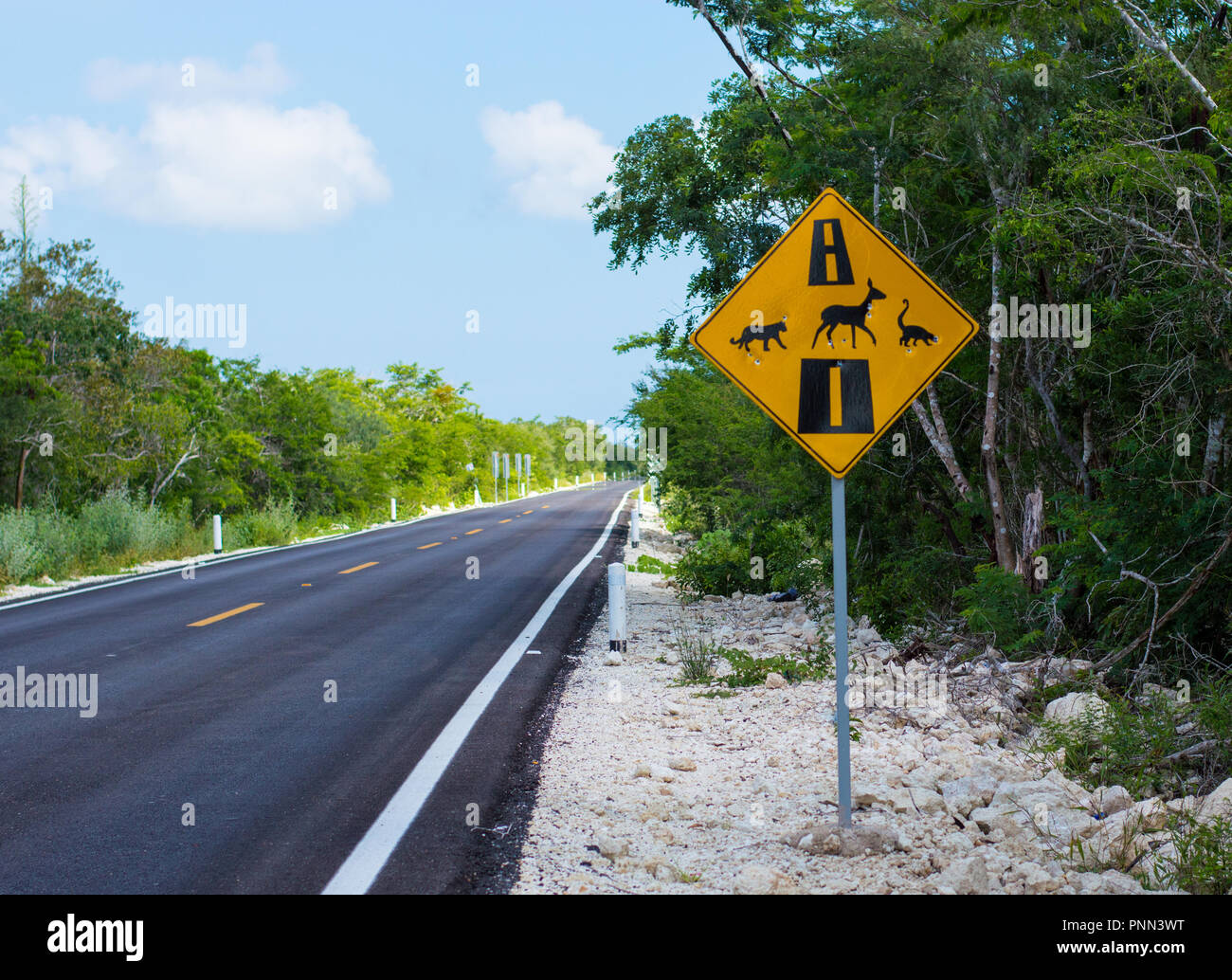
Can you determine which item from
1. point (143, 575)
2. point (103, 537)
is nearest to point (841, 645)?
point (143, 575)

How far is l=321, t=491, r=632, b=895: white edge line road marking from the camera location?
174 inches

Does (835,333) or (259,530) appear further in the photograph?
(259,530)

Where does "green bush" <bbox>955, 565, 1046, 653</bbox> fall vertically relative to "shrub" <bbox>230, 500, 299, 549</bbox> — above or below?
above

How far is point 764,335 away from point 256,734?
14.9ft

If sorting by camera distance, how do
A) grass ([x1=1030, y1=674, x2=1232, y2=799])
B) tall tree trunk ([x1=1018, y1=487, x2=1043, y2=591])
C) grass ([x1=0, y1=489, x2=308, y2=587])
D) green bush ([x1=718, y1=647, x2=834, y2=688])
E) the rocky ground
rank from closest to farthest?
the rocky ground
grass ([x1=1030, y1=674, x2=1232, y2=799])
tall tree trunk ([x1=1018, y1=487, x2=1043, y2=591])
green bush ([x1=718, y1=647, x2=834, y2=688])
grass ([x1=0, y1=489, x2=308, y2=587])

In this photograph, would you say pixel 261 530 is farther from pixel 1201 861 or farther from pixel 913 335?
pixel 1201 861

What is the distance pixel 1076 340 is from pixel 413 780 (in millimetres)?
5564

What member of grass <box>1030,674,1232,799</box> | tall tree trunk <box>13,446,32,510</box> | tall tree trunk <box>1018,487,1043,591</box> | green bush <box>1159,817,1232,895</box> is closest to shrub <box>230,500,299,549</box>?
tall tree trunk <box>13,446,32,510</box>

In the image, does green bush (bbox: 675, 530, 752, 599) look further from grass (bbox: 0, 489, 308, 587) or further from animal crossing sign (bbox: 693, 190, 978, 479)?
grass (bbox: 0, 489, 308, 587)

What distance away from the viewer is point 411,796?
5586mm

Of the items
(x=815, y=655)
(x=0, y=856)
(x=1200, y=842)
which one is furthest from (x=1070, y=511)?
(x=0, y=856)

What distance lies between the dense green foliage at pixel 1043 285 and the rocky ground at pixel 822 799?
1.10 m

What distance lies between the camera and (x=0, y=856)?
15.4 feet
